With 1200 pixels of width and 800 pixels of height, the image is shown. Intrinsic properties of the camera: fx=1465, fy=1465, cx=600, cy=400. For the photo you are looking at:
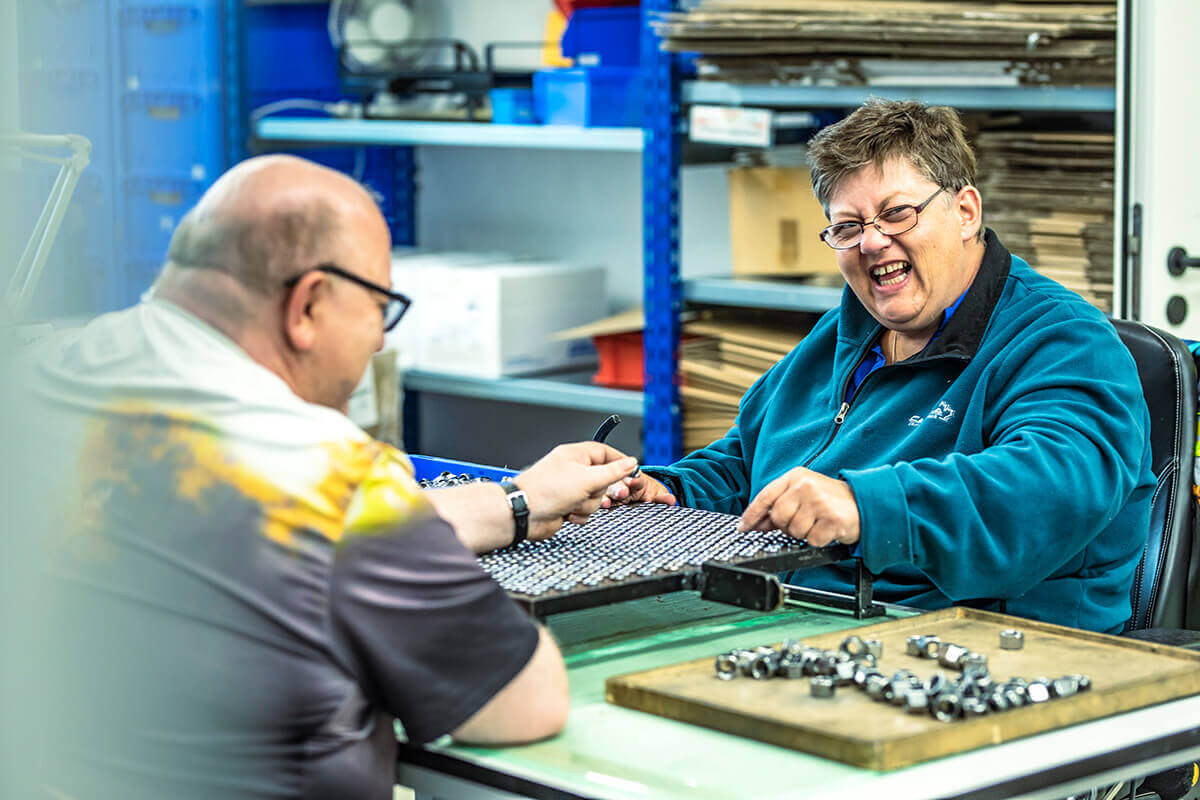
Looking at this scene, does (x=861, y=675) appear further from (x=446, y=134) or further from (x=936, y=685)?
(x=446, y=134)

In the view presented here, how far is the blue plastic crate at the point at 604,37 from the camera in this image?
12.1ft

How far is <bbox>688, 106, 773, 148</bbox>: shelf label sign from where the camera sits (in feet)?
10.7

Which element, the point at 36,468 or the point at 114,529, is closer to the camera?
the point at 36,468

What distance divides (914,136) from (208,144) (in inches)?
113

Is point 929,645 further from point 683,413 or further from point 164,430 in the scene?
point 683,413

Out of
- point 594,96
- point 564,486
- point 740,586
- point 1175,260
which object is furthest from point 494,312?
point 740,586

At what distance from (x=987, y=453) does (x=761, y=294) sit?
1.83 meters

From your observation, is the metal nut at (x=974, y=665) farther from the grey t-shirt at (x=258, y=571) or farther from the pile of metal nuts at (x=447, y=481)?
the pile of metal nuts at (x=447, y=481)

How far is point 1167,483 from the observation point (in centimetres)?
179

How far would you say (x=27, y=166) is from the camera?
572 millimetres

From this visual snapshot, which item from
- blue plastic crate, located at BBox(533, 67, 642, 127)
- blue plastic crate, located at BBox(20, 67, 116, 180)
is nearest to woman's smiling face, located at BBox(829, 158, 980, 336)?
blue plastic crate, located at BBox(20, 67, 116, 180)

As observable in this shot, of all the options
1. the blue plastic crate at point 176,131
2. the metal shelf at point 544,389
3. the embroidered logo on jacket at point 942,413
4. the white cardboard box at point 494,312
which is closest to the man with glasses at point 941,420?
the embroidered logo on jacket at point 942,413

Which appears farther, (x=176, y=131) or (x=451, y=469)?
(x=176, y=131)

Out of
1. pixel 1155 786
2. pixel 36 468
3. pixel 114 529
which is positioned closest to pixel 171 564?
pixel 114 529
